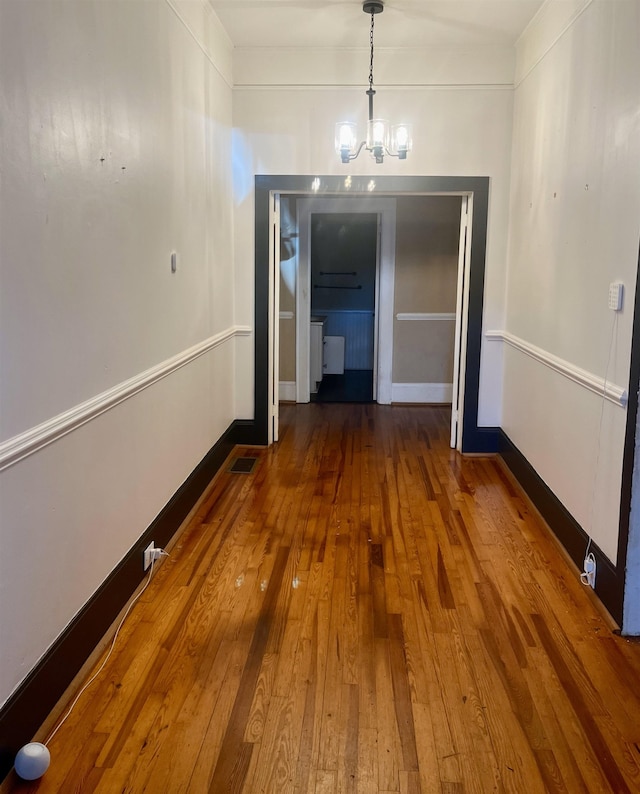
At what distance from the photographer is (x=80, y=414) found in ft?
6.82

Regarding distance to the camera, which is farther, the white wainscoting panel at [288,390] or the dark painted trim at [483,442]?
the white wainscoting panel at [288,390]

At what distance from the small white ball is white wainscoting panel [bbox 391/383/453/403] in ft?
16.6

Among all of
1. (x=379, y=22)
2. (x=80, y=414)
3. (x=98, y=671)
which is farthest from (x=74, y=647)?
(x=379, y=22)

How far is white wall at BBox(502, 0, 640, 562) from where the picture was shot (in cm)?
251

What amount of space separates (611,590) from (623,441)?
1.88 ft

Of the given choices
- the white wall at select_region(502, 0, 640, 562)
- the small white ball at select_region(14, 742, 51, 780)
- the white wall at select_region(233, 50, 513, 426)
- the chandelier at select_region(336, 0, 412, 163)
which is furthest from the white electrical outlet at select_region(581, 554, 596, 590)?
the chandelier at select_region(336, 0, 412, 163)

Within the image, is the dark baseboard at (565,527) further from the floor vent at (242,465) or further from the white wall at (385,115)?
the floor vent at (242,465)

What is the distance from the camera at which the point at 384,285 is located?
627cm

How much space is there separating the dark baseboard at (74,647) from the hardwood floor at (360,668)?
87 mm

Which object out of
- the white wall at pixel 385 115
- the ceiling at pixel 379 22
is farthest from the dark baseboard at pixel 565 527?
the ceiling at pixel 379 22

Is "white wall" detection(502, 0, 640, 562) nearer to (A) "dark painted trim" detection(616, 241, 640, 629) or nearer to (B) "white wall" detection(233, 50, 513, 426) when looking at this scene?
(A) "dark painted trim" detection(616, 241, 640, 629)

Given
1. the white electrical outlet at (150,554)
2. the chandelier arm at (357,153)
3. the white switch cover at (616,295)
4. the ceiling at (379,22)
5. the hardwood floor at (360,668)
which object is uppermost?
the ceiling at (379,22)

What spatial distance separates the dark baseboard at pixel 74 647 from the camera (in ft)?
5.71

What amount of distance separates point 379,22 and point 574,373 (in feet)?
7.91
